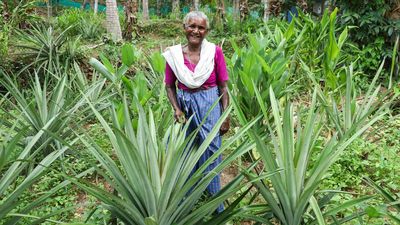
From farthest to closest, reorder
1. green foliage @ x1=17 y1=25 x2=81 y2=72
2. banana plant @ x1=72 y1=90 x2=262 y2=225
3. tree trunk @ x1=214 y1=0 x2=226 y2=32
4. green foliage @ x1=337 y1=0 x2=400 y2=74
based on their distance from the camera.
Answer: tree trunk @ x1=214 y1=0 x2=226 y2=32, green foliage @ x1=337 y1=0 x2=400 y2=74, green foliage @ x1=17 y1=25 x2=81 y2=72, banana plant @ x1=72 y1=90 x2=262 y2=225

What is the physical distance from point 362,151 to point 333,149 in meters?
1.85

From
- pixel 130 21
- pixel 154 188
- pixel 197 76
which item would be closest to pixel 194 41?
pixel 197 76

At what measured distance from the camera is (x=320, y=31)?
459cm

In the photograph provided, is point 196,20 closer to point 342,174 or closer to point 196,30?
point 196,30

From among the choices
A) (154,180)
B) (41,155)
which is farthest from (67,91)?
(154,180)

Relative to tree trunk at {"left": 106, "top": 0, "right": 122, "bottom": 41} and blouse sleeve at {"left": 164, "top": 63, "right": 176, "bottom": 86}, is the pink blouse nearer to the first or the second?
blouse sleeve at {"left": 164, "top": 63, "right": 176, "bottom": 86}

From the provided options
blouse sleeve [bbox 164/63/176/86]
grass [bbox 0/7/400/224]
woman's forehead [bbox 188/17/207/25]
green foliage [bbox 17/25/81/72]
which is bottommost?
grass [bbox 0/7/400/224]

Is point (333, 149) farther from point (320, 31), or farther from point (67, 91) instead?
point (320, 31)

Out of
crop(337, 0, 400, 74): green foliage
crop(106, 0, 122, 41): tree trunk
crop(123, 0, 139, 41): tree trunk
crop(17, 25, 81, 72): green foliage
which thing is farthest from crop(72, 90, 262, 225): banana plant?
crop(123, 0, 139, 41): tree trunk

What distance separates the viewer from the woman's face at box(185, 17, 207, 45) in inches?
89.5

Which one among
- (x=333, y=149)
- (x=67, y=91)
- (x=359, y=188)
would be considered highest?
(x=333, y=149)

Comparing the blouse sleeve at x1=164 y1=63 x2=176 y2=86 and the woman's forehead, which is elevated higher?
the woman's forehead

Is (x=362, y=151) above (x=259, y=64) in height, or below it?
below

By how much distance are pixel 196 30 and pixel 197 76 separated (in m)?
0.24
